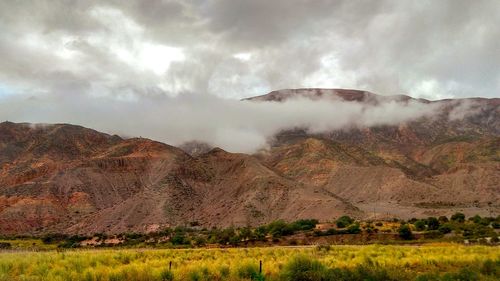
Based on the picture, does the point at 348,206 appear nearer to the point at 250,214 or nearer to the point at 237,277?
the point at 250,214

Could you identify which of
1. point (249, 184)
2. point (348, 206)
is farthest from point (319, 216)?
point (249, 184)

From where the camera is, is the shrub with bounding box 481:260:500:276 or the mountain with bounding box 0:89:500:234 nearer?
the shrub with bounding box 481:260:500:276

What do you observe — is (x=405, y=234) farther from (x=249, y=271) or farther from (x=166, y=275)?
(x=166, y=275)

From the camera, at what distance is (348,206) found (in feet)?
441

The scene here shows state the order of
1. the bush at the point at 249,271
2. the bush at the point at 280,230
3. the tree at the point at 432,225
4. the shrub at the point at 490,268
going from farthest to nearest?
the bush at the point at 280,230, the tree at the point at 432,225, the shrub at the point at 490,268, the bush at the point at 249,271

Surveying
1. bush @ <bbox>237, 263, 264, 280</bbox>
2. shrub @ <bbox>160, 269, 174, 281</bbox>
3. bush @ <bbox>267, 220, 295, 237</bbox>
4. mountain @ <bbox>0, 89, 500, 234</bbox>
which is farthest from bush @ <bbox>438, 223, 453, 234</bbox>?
shrub @ <bbox>160, 269, 174, 281</bbox>

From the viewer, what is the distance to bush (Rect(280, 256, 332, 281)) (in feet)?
65.5

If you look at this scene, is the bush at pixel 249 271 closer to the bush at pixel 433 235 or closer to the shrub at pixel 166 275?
the shrub at pixel 166 275

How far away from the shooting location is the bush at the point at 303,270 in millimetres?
19969

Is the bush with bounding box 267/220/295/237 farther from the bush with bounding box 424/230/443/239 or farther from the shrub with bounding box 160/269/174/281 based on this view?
the shrub with bounding box 160/269/174/281

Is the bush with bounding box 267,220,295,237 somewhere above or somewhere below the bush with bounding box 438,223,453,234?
below

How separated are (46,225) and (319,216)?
243ft

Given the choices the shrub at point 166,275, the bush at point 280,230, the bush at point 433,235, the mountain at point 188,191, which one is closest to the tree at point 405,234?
the bush at point 433,235

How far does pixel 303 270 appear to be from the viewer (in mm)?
20734
